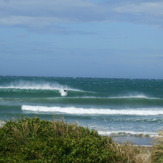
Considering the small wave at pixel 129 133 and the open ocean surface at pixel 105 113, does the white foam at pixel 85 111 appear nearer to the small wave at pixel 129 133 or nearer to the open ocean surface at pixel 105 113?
the open ocean surface at pixel 105 113

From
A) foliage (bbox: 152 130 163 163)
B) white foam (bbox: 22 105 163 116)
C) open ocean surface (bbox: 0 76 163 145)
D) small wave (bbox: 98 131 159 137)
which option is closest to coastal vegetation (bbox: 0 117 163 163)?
foliage (bbox: 152 130 163 163)

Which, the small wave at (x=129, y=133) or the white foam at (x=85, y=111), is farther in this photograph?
the white foam at (x=85, y=111)

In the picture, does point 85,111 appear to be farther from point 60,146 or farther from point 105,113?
point 60,146

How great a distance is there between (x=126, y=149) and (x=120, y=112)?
22933 mm

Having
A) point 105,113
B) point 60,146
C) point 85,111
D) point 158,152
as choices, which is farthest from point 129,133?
point 85,111

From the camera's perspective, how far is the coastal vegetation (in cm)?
934

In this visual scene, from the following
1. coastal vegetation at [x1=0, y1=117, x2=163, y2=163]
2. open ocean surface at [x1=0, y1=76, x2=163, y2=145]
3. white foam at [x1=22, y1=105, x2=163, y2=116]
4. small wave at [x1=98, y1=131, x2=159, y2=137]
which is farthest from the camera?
white foam at [x1=22, y1=105, x2=163, y2=116]

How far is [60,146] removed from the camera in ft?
31.4

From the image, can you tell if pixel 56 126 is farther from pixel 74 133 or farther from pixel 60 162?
pixel 60 162

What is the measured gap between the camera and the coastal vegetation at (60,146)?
9.34 meters

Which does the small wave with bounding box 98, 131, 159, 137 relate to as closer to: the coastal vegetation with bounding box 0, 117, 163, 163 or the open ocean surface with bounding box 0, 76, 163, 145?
the open ocean surface with bounding box 0, 76, 163, 145

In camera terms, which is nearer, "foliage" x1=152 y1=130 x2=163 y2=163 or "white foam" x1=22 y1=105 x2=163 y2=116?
"foliage" x1=152 y1=130 x2=163 y2=163

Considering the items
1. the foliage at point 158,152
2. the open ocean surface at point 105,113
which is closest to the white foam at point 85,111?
the open ocean surface at point 105,113

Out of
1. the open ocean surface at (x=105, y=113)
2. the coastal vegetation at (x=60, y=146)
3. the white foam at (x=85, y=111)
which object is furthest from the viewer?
the white foam at (x=85, y=111)
